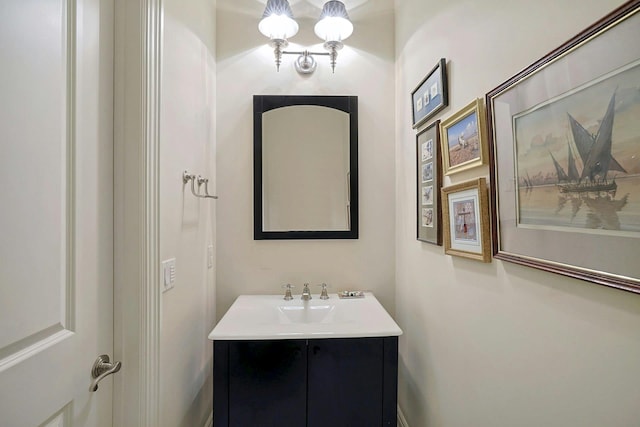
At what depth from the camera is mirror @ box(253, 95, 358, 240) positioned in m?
1.71

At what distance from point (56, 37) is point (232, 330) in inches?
42.8

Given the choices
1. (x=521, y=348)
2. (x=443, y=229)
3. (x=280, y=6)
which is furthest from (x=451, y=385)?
(x=280, y=6)

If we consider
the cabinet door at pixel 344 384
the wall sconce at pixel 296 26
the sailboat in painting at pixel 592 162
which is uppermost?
the wall sconce at pixel 296 26

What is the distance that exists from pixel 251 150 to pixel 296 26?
0.76 meters

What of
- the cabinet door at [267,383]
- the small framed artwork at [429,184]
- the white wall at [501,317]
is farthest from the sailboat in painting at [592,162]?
the cabinet door at [267,383]

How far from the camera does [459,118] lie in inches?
39.4

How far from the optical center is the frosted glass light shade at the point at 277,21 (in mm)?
1578

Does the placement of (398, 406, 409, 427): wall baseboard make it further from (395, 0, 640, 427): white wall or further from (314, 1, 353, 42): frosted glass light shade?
(314, 1, 353, 42): frosted glass light shade

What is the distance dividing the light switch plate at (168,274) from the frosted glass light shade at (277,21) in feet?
4.40

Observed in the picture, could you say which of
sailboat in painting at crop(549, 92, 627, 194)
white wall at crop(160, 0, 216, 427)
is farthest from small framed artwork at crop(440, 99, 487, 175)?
white wall at crop(160, 0, 216, 427)

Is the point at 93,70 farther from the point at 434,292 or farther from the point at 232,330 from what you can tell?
the point at 434,292

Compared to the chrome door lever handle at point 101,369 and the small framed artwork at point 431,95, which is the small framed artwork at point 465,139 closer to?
the small framed artwork at point 431,95

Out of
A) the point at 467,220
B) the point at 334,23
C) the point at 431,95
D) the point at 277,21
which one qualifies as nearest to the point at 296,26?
the point at 277,21

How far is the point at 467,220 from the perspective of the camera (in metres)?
0.97
